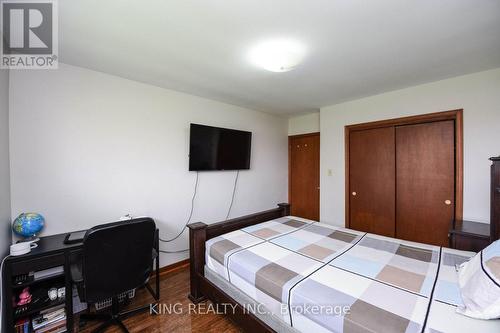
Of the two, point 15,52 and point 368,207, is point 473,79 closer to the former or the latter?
point 368,207

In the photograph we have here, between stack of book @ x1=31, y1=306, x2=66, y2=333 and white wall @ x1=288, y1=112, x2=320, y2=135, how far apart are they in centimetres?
415

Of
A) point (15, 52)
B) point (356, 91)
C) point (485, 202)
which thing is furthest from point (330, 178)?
point (15, 52)

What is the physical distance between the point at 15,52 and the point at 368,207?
174 inches

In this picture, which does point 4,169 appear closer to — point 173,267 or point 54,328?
point 54,328

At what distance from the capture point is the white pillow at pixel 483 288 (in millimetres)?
935

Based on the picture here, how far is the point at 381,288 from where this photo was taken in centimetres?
121

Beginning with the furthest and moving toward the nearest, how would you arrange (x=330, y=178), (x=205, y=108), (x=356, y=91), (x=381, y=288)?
(x=330, y=178), (x=205, y=108), (x=356, y=91), (x=381, y=288)

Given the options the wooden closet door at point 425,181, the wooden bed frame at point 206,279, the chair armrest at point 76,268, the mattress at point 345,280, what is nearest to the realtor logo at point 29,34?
the chair armrest at point 76,268

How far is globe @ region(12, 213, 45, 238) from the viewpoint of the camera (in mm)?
1670

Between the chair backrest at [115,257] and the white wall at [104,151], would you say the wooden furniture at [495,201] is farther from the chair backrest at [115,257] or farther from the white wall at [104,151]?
the white wall at [104,151]

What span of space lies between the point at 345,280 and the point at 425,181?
2.24 metres

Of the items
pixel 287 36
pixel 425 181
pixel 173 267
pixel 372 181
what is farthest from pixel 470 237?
pixel 173 267

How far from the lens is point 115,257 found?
1.47m

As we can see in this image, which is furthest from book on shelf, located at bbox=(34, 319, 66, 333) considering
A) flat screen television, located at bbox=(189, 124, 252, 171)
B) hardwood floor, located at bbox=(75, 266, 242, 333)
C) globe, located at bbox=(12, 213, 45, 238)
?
flat screen television, located at bbox=(189, 124, 252, 171)
